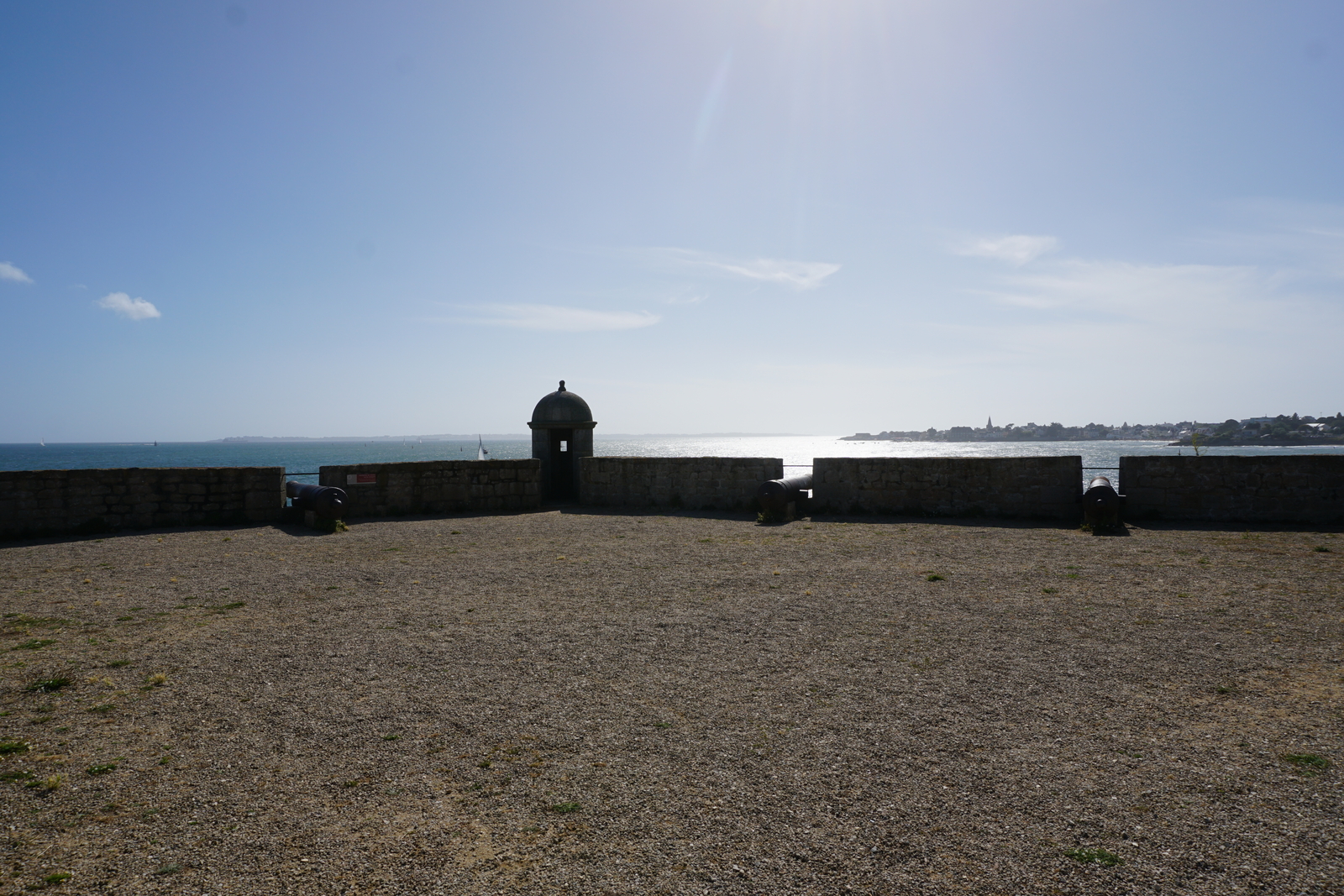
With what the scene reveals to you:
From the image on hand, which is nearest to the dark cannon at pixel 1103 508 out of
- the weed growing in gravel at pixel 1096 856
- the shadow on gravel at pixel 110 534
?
the weed growing in gravel at pixel 1096 856

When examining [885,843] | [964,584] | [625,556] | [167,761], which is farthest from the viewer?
[625,556]

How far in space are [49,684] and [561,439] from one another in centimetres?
1561

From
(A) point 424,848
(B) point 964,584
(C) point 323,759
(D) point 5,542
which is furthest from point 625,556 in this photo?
(D) point 5,542

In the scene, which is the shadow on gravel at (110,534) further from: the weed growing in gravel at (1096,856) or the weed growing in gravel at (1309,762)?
the weed growing in gravel at (1309,762)

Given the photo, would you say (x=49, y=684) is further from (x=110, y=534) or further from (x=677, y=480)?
(x=677, y=480)

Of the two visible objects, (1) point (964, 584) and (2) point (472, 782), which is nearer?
(2) point (472, 782)

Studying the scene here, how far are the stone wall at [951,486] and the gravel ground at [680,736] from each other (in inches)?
239

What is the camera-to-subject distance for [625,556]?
10.7 meters

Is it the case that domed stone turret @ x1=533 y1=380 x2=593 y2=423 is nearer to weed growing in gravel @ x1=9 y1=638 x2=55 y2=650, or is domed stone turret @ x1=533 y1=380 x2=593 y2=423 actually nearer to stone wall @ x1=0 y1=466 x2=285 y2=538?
stone wall @ x1=0 y1=466 x2=285 y2=538

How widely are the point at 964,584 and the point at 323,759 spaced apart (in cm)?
689

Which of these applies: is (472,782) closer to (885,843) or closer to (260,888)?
(260,888)

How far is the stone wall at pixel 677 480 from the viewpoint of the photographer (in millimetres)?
16875

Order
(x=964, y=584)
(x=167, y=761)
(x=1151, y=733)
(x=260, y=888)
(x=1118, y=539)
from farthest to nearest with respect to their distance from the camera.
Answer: (x=1118, y=539)
(x=964, y=584)
(x=1151, y=733)
(x=167, y=761)
(x=260, y=888)

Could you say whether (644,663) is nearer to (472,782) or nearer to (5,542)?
(472,782)
